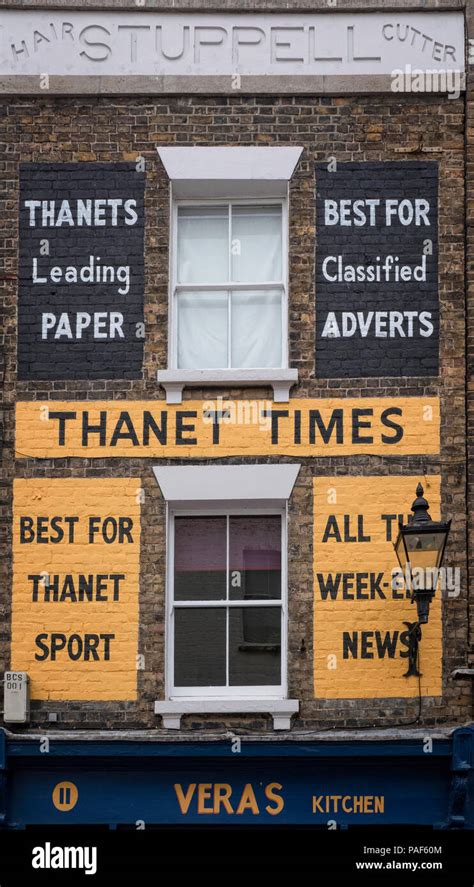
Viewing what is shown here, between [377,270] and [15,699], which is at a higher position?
[377,270]

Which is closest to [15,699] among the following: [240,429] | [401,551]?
[240,429]

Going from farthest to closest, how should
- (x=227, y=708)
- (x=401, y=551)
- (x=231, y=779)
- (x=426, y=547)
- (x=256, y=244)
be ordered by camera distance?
1. (x=256, y=244)
2. (x=227, y=708)
3. (x=231, y=779)
4. (x=401, y=551)
5. (x=426, y=547)

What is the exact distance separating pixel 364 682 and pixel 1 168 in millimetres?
5229

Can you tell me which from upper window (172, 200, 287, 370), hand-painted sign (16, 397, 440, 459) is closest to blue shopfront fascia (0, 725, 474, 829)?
hand-painted sign (16, 397, 440, 459)

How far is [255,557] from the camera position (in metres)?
11.6

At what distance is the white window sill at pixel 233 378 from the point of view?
37.5 ft

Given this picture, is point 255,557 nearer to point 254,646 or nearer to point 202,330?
point 254,646

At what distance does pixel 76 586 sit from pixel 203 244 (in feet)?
10.1

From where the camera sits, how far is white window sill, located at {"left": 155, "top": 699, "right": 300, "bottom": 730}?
36.2 ft

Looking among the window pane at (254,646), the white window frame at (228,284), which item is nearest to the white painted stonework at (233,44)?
the white window frame at (228,284)

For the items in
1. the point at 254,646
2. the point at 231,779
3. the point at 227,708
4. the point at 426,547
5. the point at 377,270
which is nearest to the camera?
the point at 426,547

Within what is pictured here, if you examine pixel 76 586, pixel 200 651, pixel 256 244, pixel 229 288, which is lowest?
pixel 200 651

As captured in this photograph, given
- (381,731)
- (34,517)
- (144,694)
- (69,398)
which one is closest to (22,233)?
(69,398)

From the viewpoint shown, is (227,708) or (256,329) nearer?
(227,708)
